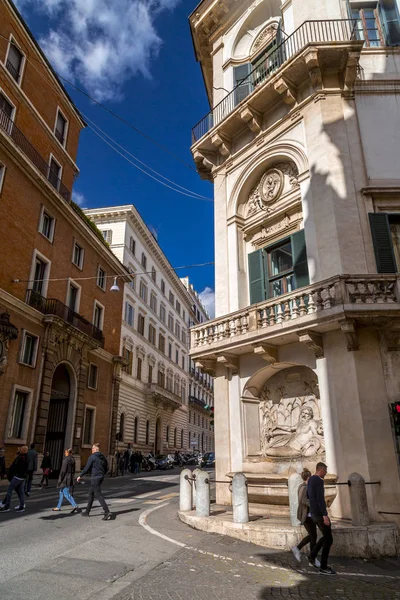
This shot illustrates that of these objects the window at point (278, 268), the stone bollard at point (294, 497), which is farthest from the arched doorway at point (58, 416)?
the stone bollard at point (294, 497)

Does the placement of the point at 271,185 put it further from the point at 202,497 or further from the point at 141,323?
the point at 141,323

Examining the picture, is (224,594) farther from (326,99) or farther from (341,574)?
(326,99)

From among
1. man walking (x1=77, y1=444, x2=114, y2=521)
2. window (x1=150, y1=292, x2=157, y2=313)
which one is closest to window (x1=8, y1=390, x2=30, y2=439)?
man walking (x1=77, y1=444, x2=114, y2=521)

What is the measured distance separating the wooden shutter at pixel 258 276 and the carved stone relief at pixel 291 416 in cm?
250

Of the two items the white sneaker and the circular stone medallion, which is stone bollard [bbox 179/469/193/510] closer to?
the white sneaker

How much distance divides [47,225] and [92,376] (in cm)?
1029

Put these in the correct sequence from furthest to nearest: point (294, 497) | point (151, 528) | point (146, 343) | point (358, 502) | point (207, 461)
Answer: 1. point (146, 343)
2. point (207, 461)
3. point (151, 528)
4. point (294, 497)
5. point (358, 502)

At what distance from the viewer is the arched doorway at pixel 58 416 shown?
2417 centimetres

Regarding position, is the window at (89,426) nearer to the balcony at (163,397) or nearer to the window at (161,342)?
the balcony at (163,397)

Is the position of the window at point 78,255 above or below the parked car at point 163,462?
above

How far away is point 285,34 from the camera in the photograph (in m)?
14.1

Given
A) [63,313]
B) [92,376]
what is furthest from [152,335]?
[63,313]

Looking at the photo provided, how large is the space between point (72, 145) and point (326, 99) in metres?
21.5

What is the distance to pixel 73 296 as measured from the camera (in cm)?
2703
